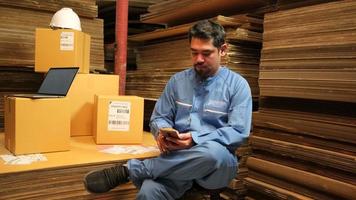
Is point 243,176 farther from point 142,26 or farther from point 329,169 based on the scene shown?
point 142,26

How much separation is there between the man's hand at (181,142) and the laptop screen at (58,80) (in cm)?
77

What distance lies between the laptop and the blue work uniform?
0.59 meters

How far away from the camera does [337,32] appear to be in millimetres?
1743

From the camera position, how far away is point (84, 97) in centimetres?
257

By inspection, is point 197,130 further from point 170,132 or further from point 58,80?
point 58,80

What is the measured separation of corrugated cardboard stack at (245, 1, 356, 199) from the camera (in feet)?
5.60

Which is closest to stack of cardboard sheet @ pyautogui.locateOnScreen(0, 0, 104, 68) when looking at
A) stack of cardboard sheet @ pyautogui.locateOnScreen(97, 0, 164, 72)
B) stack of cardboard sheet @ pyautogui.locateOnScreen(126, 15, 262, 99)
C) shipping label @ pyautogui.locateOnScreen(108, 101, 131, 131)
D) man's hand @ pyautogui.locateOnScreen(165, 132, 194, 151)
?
stack of cardboard sheet @ pyautogui.locateOnScreen(97, 0, 164, 72)

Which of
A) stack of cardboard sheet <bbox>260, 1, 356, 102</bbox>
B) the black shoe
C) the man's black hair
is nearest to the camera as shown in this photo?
stack of cardboard sheet <bbox>260, 1, 356, 102</bbox>

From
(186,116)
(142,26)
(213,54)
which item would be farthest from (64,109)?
(142,26)

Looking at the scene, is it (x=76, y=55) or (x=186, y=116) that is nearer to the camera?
(x=186, y=116)

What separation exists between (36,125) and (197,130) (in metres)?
0.92

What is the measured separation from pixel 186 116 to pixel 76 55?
1.01 m

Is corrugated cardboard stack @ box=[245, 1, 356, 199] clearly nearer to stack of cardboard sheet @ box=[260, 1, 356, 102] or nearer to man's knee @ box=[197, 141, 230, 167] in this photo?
stack of cardboard sheet @ box=[260, 1, 356, 102]

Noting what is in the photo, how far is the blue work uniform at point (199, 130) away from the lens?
1.74 meters
